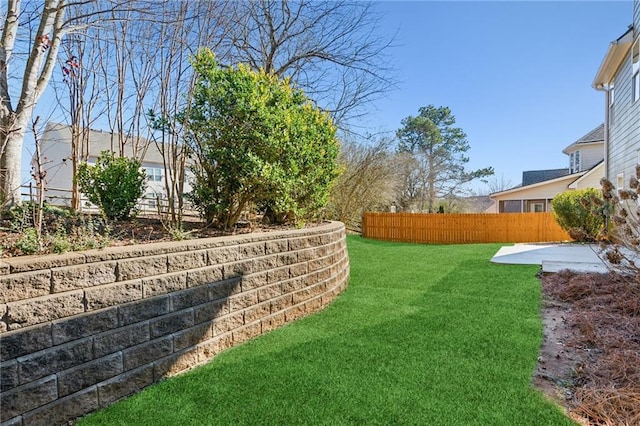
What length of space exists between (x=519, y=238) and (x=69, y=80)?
48.5 ft

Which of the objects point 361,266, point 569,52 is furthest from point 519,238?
point 361,266

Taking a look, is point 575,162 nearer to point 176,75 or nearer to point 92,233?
point 176,75

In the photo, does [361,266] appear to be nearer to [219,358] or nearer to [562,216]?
[219,358]

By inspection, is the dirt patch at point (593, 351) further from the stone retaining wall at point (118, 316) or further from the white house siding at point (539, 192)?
the white house siding at point (539, 192)

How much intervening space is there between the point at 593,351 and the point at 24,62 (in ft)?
21.5

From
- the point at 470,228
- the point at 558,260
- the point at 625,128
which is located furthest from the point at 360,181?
the point at 558,260

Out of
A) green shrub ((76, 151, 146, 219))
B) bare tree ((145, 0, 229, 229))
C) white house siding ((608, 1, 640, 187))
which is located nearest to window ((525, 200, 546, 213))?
white house siding ((608, 1, 640, 187))

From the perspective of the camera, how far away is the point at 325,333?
11.6 feet

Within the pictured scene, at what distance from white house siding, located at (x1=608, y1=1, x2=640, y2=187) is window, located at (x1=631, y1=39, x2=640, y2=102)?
0.53 ft

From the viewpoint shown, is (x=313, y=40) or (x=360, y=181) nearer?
(x=313, y=40)

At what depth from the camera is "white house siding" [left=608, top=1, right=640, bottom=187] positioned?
8094 mm

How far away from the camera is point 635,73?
822 cm

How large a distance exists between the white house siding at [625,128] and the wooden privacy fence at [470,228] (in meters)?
3.75

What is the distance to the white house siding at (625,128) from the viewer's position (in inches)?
319
